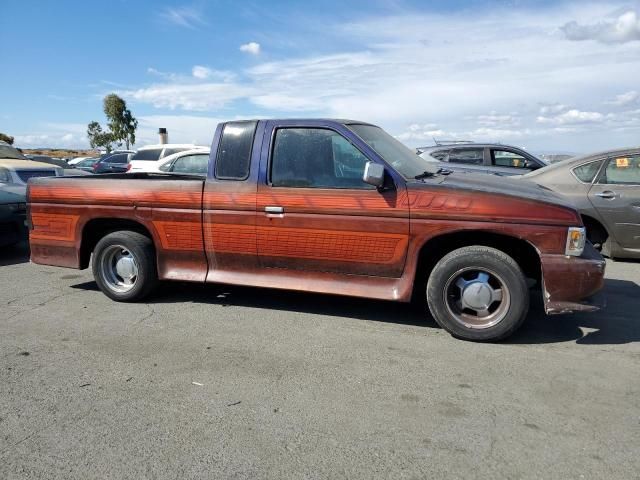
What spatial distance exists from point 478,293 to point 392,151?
4.95 feet

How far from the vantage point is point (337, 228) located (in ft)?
14.6

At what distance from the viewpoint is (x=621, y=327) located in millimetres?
4555

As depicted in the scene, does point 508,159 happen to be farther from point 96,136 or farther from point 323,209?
point 96,136

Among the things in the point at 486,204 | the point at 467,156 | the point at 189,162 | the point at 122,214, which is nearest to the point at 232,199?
the point at 122,214

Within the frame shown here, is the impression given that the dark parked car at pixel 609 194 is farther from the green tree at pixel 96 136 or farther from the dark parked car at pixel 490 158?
the green tree at pixel 96 136

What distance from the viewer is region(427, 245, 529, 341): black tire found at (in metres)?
4.09

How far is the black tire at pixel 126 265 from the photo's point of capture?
523cm

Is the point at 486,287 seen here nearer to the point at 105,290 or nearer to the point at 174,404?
the point at 174,404

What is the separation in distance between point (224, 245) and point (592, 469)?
11.1 feet

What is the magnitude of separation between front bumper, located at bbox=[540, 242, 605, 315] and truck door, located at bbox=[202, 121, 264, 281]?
8.11 feet

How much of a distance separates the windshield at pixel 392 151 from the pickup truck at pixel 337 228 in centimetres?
2

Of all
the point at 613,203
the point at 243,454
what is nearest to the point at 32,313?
the point at 243,454

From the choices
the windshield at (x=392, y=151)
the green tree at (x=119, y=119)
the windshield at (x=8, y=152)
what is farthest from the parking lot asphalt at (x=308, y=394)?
the green tree at (x=119, y=119)

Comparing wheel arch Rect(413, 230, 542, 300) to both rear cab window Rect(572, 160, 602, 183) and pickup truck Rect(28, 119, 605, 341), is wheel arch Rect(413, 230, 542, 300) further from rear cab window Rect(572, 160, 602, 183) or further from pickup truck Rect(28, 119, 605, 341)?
rear cab window Rect(572, 160, 602, 183)
